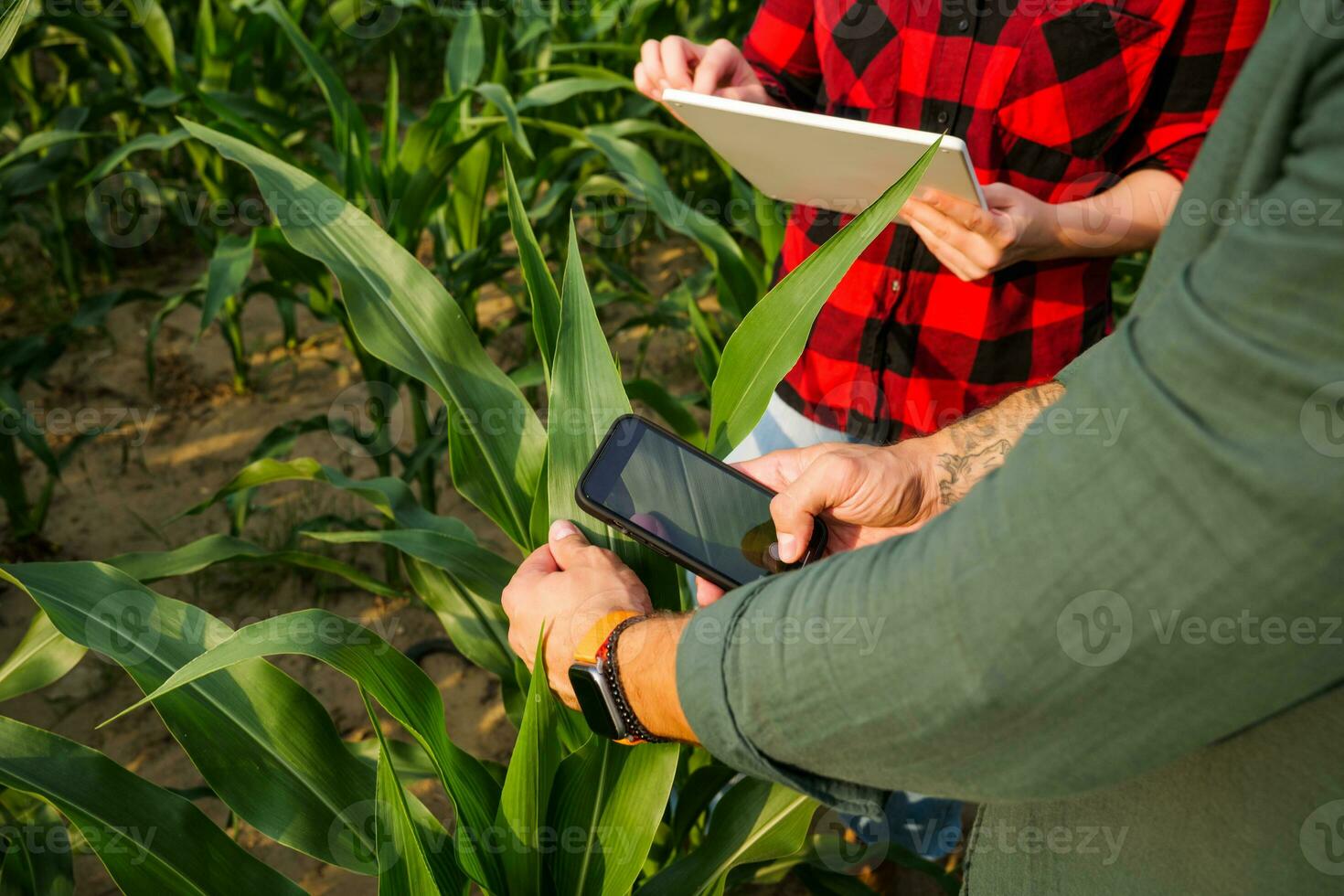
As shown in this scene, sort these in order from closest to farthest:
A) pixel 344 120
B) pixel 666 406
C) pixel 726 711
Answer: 1. pixel 726 711
2. pixel 666 406
3. pixel 344 120

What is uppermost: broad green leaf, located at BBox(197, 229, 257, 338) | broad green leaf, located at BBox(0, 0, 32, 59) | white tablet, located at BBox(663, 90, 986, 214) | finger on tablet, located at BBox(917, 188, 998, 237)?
broad green leaf, located at BBox(0, 0, 32, 59)

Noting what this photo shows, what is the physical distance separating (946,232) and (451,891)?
73cm

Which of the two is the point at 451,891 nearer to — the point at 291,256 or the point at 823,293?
the point at 823,293

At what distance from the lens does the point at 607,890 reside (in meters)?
0.82

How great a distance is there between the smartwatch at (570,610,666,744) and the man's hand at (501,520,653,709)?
0.02 metres

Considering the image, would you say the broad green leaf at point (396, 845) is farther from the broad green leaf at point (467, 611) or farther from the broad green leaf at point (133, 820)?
the broad green leaf at point (467, 611)

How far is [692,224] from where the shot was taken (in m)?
1.48

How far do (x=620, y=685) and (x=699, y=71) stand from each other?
2.35ft

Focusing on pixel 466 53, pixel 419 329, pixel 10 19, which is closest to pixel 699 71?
pixel 419 329

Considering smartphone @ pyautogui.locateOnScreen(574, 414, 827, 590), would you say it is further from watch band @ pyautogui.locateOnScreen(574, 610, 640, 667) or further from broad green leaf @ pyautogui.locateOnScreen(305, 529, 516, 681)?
broad green leaf @ pyautogui.locateOnScreen(305, 529, 516, 681)

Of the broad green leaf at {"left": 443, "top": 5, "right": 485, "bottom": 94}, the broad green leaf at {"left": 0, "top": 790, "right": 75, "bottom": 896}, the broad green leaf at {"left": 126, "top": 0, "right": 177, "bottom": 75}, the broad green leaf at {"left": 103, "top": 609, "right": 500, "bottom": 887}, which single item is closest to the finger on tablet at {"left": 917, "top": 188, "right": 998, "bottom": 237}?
the broad green leaf at {"left": 103, "top": 609, "right": 500, "bottom": 887}

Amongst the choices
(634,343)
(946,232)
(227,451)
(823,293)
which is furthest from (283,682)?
(634,343)

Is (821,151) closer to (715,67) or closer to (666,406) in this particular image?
(715,67)

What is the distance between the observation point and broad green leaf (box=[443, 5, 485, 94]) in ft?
6.15
